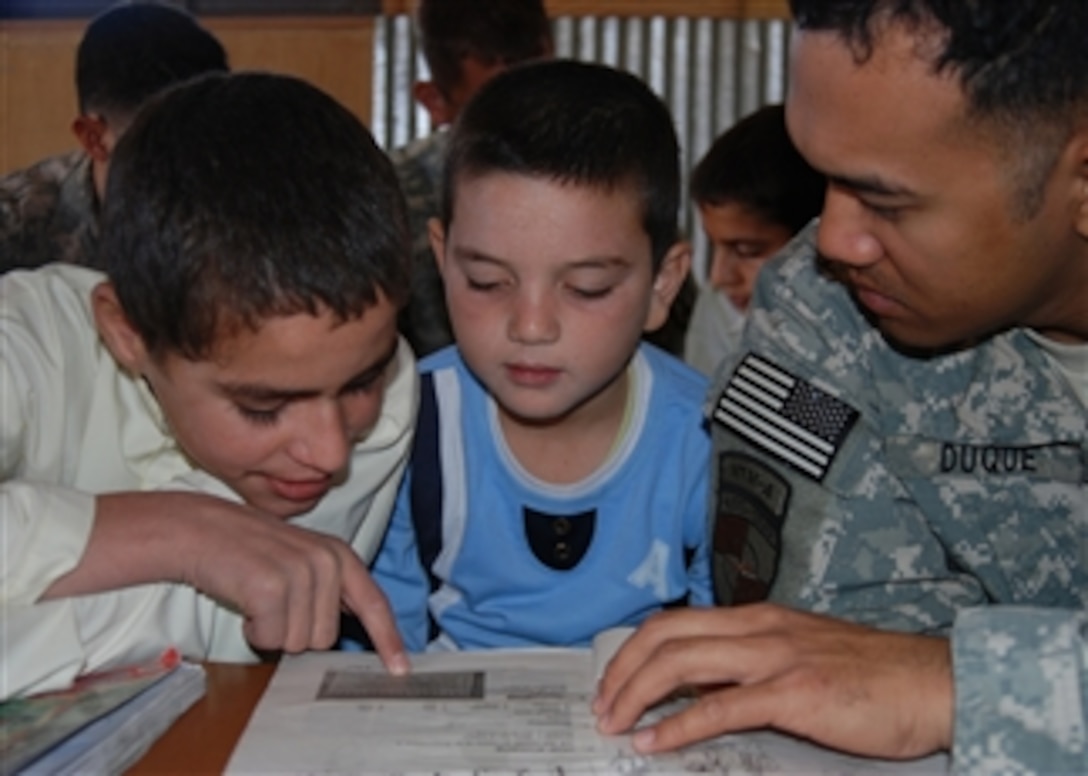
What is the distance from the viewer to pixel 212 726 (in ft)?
3.09

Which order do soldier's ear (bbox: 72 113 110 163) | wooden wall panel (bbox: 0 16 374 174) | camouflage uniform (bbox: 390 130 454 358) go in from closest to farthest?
camouflage uniform (bbox: 390 130 454 358) → soldier's ear (bbox: 72 113 110 163) → wooden wall panel (bbox: 0 16 374 174)

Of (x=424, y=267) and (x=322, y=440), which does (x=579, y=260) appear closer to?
(x=322, y=440)

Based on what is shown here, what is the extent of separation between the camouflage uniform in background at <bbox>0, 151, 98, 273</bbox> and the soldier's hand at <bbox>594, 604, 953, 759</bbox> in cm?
181

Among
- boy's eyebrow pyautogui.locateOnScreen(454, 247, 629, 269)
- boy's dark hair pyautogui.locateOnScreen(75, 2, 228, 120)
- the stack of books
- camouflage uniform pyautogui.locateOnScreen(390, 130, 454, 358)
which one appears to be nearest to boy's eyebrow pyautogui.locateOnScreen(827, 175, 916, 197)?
boy's eyebrow pyautogui.locateOnScreen(454, 247, 629, 269)

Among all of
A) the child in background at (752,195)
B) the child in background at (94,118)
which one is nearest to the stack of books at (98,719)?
the child in background at (94,118)

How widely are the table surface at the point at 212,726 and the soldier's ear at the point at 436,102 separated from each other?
91.6 inches

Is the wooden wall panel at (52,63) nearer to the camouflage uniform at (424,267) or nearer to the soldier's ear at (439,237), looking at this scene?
the camouflage uniform at (424,267)

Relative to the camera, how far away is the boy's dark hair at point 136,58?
2.50 metres

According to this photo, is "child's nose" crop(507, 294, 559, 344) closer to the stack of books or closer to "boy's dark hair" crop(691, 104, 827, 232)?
the stack of books

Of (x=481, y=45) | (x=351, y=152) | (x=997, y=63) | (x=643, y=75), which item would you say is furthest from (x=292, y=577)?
(x=643, y=75)

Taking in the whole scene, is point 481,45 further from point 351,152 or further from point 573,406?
point 351,152

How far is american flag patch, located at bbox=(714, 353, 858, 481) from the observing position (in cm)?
129

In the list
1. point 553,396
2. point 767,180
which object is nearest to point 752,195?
point 767,180

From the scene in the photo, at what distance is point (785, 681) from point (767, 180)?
5.94 feet
